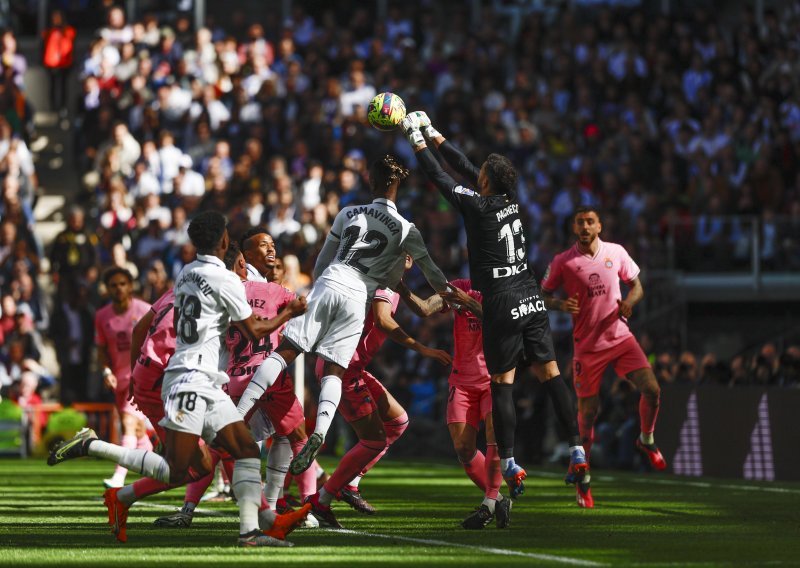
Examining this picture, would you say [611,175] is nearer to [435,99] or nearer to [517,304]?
[435,99]

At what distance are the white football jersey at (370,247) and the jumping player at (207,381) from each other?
163cm

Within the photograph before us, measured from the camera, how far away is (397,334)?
11922 mm

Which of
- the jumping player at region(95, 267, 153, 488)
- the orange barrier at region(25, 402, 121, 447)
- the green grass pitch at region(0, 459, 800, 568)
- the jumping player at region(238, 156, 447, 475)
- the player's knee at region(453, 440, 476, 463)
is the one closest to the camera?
the green grass pitch at region(0, 459, 800, 568)

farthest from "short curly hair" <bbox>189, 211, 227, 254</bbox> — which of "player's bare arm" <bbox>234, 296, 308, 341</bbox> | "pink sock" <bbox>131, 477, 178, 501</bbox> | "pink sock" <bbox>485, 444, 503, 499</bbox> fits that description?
"pink sock" <bbox>485, 444, 503, 499</bbox>

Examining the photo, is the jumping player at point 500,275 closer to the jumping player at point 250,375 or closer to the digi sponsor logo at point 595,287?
the jumping player at point 250,375

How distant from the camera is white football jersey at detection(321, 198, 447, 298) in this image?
11.4 meters

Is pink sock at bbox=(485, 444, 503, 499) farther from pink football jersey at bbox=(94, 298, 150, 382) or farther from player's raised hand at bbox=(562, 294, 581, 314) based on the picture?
pink football jersey at bbox=(94, 298, 150, 382)

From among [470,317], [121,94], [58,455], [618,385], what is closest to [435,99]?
[121,94]

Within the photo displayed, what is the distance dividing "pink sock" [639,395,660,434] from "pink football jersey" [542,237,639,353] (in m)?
0.61

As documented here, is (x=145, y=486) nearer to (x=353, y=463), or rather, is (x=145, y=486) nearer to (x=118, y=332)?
(x=353, y=463)

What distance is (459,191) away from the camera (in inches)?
455

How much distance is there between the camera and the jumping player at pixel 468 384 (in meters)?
11.8

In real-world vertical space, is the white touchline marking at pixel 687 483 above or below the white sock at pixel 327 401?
below

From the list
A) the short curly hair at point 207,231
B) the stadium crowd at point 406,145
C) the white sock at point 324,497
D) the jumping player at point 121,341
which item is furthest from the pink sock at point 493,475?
the stadium crowd at point 406,145
